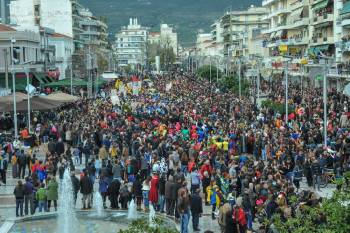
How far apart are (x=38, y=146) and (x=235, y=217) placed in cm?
1946

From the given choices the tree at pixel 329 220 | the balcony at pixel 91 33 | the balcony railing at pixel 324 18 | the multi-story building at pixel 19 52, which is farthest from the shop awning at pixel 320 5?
the balcony at pixel 91 33

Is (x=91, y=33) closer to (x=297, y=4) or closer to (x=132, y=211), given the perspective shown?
(x=297, y=4)

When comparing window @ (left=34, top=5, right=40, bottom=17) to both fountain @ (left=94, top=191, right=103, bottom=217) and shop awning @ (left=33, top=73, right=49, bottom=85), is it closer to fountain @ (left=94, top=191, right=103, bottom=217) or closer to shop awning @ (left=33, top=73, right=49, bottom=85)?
shop awning @ (left=33, top=73, right=49, bottom=85)

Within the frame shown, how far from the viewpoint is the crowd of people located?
19.2m

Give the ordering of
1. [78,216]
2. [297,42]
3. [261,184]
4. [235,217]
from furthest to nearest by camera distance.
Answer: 1. [297,42]
2. [78,216]
3. [261,184]
4. [235,217]

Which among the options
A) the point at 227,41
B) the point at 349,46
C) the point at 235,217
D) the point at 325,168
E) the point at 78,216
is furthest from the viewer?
the point at 227,41

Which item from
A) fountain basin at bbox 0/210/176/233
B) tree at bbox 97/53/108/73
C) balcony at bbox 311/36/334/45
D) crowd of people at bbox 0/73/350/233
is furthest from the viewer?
tree at bbox 97/53/108/73

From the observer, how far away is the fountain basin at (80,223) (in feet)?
64.2

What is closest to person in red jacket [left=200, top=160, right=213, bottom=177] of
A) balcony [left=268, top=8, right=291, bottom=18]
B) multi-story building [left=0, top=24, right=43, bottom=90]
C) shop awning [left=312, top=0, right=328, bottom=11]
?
multi-story building [left=0, top=24, right=43, bottom=90]

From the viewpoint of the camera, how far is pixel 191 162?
84.2ft

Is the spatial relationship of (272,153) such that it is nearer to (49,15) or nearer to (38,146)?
(38,146)

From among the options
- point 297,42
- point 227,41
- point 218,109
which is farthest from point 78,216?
point 227,41

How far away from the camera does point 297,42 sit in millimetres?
88250

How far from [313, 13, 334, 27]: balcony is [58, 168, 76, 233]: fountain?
5249 centimetres
